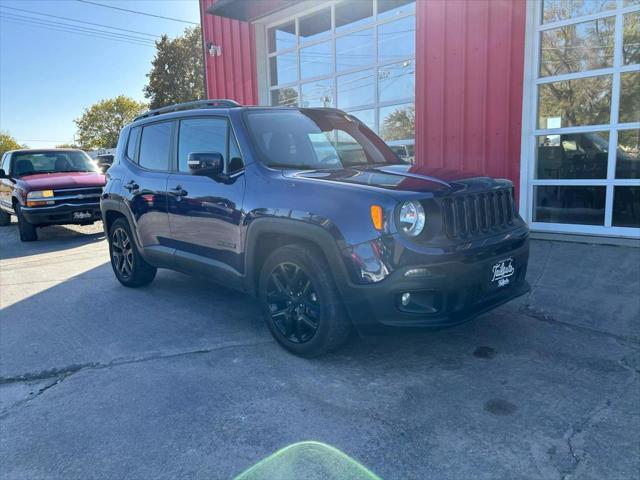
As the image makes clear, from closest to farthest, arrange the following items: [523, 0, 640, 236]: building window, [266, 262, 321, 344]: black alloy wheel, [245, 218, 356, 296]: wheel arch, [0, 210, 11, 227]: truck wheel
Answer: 1. [245, 218, 356, 296]: wheel arch
2. [266, 262, 321, 344]: black alloy wheel
3. [523, 0, 640, 236]: building window
4. [0, 210, 11, 227]: truck wheel

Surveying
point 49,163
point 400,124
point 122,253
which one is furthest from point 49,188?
point 400,124

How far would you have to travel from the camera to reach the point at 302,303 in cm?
353

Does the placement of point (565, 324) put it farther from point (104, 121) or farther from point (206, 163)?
point (104, 121)

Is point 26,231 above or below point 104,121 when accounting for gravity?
below

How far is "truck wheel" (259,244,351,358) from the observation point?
3305mm

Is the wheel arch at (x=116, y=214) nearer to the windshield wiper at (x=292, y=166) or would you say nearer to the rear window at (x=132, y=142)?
the rear window at (x=132, y=142)

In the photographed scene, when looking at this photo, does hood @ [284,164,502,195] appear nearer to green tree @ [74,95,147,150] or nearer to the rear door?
the rear door

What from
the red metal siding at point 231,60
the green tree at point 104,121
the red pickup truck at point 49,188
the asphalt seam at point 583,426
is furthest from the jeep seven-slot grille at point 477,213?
the green tree at point 104,121

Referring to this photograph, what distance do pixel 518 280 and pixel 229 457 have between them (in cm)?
239

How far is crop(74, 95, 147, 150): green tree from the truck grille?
6144 centimetres

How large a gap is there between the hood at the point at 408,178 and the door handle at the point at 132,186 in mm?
2187

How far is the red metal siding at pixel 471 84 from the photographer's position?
6566 mm

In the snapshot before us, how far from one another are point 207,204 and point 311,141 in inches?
39.8

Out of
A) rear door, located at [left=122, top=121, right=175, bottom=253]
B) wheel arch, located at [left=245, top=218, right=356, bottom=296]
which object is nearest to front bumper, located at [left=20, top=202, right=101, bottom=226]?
rear door, located at [left=122, top=121, right=175, bottom=253]
